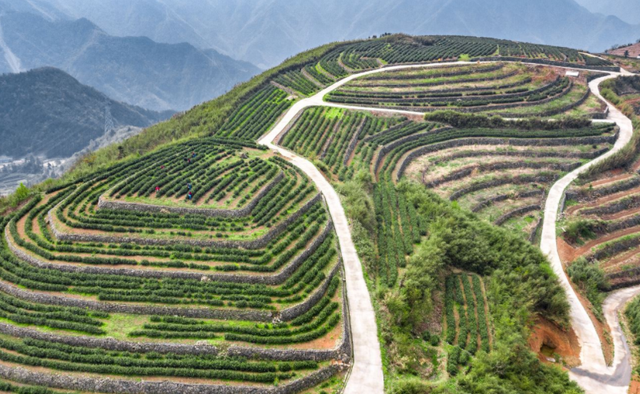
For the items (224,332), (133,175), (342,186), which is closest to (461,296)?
(342,186)

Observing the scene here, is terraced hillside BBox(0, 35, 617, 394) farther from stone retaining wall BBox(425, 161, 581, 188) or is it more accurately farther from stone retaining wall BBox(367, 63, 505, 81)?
stone retaining wall BBox(367, 63, 505, 81)

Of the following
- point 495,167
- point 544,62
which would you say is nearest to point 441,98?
point 495,167

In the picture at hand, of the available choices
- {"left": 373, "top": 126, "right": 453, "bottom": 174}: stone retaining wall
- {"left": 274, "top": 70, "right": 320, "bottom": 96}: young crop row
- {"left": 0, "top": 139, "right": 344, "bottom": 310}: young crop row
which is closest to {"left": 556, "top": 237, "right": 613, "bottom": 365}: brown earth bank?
{"left": 373, "top": 126, "right": 453, "bottom": 174}: stone retaining wall

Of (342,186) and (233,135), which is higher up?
(233,135)

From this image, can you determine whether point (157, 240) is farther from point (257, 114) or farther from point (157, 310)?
point (257, 114)

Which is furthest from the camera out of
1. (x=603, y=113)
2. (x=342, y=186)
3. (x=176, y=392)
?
(x=603, y=113)

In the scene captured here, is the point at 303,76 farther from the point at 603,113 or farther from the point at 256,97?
the point at 603,113

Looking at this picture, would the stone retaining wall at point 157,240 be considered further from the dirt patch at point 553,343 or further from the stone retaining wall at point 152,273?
the dirt patch at point 553,343
